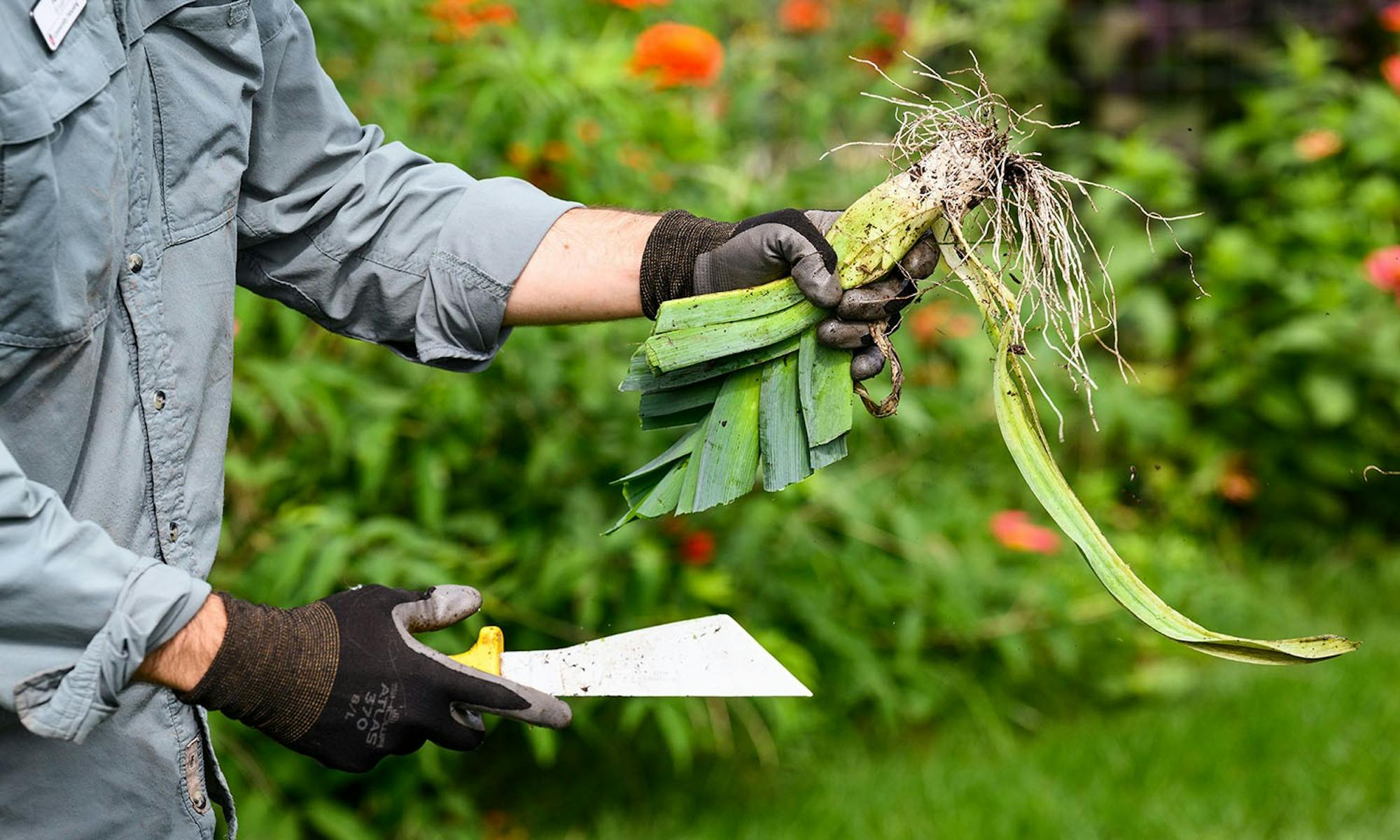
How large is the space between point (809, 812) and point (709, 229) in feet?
5.61

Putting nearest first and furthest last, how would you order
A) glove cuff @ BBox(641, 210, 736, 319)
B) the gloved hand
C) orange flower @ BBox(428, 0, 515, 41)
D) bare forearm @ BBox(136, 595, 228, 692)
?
Answer: 1. bare forearm @ BBox(136, 595, 228, 692)
2. the gloved hand
3. glove cuff @ BBox(641, 210, 736, 319)
4. orange flower @ BBox(428, 0, 515, 41)

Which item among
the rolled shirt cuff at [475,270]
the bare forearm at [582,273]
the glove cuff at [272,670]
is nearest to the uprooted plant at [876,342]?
the bare forearm at [582,273]

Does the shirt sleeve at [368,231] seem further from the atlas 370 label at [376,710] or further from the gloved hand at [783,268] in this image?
the atlas 370 label at [376,710]

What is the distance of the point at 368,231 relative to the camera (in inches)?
73.7

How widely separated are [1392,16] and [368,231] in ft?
11.9

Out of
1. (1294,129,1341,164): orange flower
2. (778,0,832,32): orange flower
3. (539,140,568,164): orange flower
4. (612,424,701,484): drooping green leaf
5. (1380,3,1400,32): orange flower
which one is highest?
(1380,3,1400,32): orange flower

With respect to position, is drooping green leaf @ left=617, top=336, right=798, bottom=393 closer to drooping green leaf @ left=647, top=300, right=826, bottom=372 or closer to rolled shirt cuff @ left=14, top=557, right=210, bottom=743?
drooping green leaf @ left=647, top=300, right=826, bottom=372

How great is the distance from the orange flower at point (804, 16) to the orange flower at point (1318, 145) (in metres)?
1.61

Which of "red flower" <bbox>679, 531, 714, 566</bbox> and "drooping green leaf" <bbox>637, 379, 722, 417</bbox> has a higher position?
"drooping green leaf" <bbox>637, 379, 722, 417</bbox>

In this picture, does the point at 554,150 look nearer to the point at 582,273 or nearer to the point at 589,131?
the point at 589,131

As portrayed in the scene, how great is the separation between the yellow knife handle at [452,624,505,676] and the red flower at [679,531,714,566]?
1.24 meters

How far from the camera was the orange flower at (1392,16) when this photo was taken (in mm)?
4191

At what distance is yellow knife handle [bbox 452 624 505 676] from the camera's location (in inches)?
65.8

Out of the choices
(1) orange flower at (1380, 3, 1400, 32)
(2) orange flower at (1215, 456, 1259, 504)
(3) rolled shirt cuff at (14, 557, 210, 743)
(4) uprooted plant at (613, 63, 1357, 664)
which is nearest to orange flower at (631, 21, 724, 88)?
(4) uprooted plant at (613, 63, 1357, 664)
